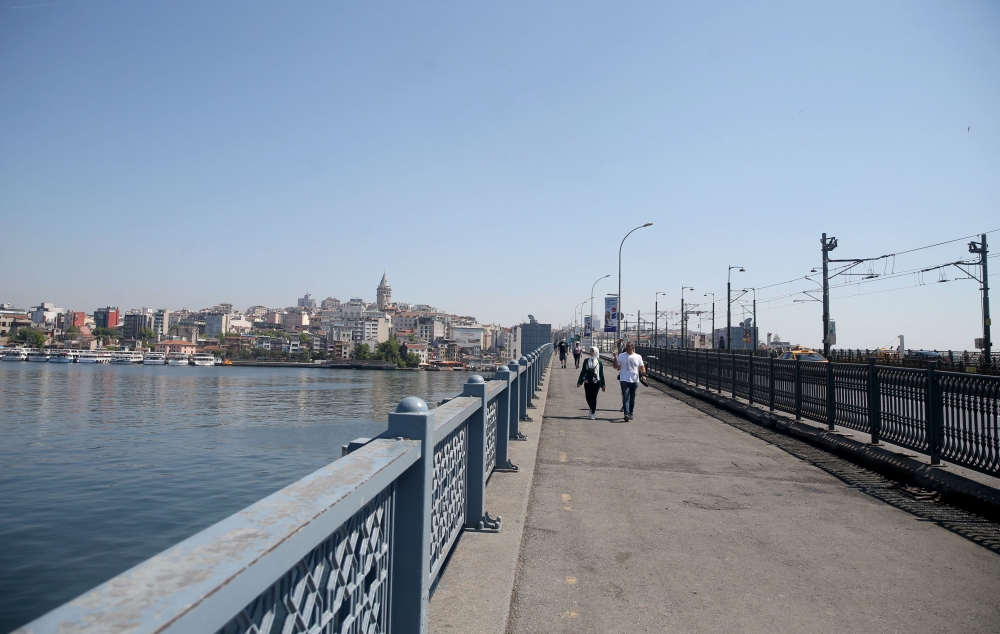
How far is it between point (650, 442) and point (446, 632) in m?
7.84

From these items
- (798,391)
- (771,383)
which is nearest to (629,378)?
(771,383)

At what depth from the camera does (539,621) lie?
3.73m

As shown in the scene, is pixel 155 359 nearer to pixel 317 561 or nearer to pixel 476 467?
pixel 476 467

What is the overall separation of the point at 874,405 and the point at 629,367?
516 cm

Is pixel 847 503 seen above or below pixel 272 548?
below

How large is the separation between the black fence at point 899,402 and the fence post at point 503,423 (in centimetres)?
497

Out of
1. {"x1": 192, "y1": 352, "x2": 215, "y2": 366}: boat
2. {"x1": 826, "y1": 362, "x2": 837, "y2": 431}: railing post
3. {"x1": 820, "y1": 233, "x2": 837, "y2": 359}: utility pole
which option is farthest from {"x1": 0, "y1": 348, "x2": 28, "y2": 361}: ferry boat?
{"x1": 826, "y1": 362, "x2": 837, "y2": 431}: railing post

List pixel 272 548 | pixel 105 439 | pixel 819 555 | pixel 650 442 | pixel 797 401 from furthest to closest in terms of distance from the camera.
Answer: pixel 105 439 → pixel 797 401 → pixel 650 442 → pixel 819 555 → pixel 272 548

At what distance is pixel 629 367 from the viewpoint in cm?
1359

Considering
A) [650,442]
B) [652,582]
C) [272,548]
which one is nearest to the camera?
[272,548]

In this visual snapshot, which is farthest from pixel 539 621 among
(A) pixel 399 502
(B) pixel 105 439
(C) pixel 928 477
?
(B) pixel 105 439

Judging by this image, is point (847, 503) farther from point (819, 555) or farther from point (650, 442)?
point (650, 442)

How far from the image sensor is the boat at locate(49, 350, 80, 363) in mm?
145125

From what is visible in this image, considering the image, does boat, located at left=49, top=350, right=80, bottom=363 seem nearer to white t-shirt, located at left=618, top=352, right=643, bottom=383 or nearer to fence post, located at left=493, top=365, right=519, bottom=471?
white t-shirt, located at left=618, top=352, right=643, bottom=383
